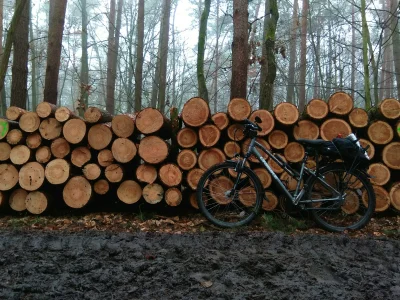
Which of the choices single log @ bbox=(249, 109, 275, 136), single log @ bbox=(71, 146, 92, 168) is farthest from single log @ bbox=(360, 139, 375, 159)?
single log @ bbox=(71, 146, 92, 168)

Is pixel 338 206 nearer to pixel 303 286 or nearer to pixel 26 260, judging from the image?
pixel 303 286

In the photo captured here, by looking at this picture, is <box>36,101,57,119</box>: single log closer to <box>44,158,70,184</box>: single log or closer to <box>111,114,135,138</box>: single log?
<box>44,158,70,184</box>: single log

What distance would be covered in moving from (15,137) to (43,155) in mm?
453

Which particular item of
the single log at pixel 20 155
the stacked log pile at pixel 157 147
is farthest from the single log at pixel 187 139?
the single log at pixel 20 155

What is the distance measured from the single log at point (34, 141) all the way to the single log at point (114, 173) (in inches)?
39.5

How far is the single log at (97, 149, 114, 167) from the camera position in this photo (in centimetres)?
494

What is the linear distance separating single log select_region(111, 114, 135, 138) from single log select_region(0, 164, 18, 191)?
1.46 meters

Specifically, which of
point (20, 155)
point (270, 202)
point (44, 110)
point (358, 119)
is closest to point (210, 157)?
point (270, 202)

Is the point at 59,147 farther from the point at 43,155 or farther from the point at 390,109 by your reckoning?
the point at 390,109

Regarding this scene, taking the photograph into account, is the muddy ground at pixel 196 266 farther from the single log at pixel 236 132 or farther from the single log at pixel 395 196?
the single log at pixel 236 132

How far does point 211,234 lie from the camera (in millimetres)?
3998

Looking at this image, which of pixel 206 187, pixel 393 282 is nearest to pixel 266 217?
pixel 206 187

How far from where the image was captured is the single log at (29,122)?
5018 mm

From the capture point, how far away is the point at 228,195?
4516 millimetres
